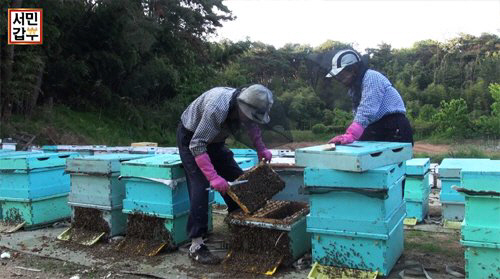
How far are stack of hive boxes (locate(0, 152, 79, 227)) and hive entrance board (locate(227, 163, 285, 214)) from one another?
2460mm

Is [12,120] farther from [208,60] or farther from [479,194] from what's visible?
[479,194]

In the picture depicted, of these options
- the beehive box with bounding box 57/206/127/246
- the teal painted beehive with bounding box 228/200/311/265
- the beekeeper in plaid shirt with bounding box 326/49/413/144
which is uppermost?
the beekeeper in plaid shirt with bounding box 326/49/413/144

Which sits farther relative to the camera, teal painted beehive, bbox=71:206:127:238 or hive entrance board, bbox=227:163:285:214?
teal painted beehive, bbox=71:206:127:238

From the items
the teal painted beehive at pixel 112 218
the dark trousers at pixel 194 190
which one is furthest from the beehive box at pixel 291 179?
the teal painted beehive at pixel 112 218

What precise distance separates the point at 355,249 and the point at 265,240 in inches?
28.1

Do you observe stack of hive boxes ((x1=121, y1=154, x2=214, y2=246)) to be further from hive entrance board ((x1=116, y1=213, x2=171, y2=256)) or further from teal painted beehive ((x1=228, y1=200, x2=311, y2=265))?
teal painted beehive ((x1=228, y1=200, x2=311, y2=265))

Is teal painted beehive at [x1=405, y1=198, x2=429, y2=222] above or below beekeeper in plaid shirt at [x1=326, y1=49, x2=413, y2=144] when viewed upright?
below

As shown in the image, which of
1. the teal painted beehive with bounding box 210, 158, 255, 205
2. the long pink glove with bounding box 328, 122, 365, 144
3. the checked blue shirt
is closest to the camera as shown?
the long pink glove with bounding box 328, 122, 365, 144

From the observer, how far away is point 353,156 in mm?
2752

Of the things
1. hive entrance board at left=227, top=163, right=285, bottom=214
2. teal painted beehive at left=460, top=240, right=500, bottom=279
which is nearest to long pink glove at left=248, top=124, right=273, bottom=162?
hive entrance board at left=227, top=163, right=285, bottom=214

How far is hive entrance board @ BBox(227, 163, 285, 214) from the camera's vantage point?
3.42 m

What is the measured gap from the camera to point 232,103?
343 centimetres

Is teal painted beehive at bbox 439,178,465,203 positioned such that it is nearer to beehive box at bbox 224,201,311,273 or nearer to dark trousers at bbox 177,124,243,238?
beehive box at bbox 224,201,311,273

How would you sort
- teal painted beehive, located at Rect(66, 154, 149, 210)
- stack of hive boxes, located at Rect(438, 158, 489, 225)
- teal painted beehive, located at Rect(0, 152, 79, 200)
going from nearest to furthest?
1. teal painted beehive, located at Rect(66, 154, 149, 210)
2. stack of hive boxes, located at Rect(438, 158, 489, 225)
3. teal painted beehive, located at Rect(0, 152, 79, 200)
